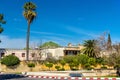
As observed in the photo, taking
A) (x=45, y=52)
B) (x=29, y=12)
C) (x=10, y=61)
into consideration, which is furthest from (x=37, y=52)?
(x=10, y=61)

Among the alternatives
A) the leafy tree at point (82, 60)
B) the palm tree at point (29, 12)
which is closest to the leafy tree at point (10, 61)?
the palm tree at point (29, 12)

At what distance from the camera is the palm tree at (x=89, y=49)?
2576 inches

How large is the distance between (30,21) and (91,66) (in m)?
16.5

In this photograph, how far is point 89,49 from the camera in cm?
6669

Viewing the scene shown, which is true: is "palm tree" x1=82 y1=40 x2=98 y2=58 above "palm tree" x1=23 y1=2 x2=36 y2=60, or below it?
below

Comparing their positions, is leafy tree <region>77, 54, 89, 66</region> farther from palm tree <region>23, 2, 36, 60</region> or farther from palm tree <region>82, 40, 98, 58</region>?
palm tree <region>23, 2, 36, 60</region>

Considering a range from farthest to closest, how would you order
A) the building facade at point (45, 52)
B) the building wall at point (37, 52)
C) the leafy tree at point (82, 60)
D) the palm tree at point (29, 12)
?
the building facade at point (45, 52) → the building wall at point (37, 52) → the palm tree at point (29, 12) → the leafy tree at point (82, 60)

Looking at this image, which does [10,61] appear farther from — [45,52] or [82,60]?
[45,52]

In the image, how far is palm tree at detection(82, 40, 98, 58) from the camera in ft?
215

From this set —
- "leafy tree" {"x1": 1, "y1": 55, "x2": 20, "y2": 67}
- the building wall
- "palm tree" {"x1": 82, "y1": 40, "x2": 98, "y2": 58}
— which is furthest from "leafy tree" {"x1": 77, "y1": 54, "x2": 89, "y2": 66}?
the building wall

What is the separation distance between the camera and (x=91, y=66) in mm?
59094

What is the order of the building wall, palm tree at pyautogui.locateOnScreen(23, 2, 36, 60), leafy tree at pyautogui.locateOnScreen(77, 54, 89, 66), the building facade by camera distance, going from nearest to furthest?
leafy tree at pyautogui.locateOnScreen(77, 54, 89, 66) → palm tree at pyautogui.locateOnScreen(23, 2, 36, 60) → the building wall → the building facade

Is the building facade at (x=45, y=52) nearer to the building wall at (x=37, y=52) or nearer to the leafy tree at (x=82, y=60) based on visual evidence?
the building wall at (x=37, y=52)

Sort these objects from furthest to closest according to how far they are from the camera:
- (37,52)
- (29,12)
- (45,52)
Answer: (45,52) < (37,52) < (29,12)
